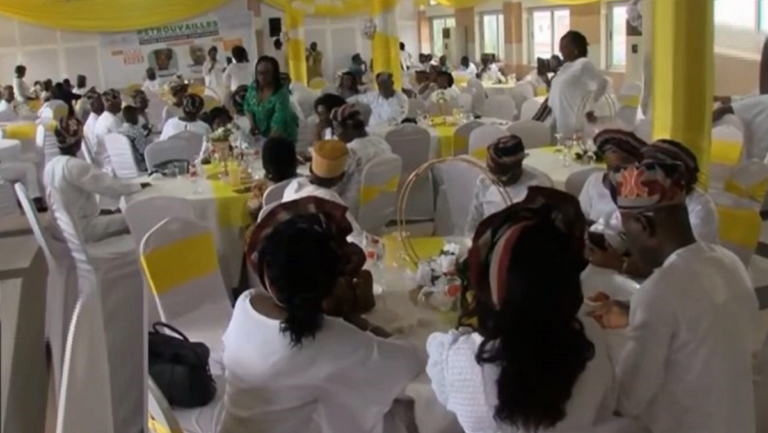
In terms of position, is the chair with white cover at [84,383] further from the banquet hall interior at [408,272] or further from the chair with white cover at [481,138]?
the chair with white cover at [481,138]

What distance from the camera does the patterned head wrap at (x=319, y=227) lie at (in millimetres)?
2213

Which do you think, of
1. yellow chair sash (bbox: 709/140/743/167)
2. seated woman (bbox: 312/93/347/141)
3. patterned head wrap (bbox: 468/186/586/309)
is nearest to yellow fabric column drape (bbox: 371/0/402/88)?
seated woman (bbox: 312/93/347/141)

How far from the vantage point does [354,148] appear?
518 cm

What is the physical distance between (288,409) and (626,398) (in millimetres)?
814

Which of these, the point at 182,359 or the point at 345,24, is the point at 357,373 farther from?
the point at 345,24

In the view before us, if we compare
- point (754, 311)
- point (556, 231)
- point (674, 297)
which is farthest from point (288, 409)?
point (754, 311)

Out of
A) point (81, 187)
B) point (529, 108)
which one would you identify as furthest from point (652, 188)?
point (529, 108)

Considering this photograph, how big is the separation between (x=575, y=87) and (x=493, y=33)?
30.9ft

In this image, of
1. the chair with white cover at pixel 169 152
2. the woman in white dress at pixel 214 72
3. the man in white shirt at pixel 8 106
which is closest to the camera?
the chair with white cover at pixel 169 152

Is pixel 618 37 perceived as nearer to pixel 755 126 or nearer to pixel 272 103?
pixel 755 126

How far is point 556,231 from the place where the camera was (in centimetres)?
190

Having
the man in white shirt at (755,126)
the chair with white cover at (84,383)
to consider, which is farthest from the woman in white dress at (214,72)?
the chair with white cover at (84,383)

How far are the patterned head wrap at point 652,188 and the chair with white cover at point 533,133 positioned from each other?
402 centimetres

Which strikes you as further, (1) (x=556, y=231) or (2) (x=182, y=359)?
(2) (x=182, y=359)
